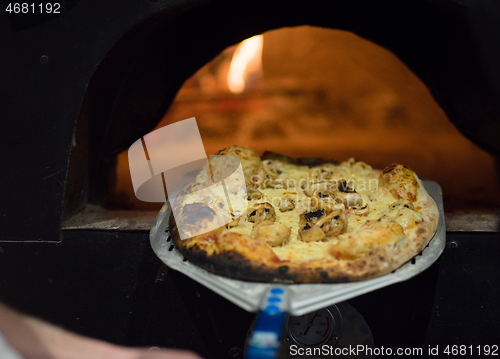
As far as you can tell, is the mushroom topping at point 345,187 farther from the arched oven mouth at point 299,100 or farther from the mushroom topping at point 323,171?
the arched oven mouth at point 299,100

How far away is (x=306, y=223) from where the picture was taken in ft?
4.34

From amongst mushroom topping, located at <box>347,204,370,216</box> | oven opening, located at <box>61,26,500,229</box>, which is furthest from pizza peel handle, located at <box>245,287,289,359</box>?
oven opening, located at <box>61,26,500,229</box>

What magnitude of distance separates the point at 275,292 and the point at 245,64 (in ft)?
4.71

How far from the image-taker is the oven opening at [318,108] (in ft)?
6.66

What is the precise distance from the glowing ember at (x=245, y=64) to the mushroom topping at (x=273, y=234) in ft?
3.51

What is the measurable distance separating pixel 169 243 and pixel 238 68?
45.2 inches

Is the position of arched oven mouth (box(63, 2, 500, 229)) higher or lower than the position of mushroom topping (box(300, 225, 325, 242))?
higher

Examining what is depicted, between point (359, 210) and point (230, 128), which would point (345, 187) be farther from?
point (230, 128)

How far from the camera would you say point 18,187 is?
5.20 feet

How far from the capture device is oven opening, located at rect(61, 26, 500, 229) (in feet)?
6.66

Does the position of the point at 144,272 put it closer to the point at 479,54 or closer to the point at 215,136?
the point at 215,136

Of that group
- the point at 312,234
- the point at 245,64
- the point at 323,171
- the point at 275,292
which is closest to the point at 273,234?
the point at 312,234

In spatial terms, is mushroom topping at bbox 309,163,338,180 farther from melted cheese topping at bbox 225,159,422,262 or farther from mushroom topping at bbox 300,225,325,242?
mushroom topping at bbox 300,225,325,242

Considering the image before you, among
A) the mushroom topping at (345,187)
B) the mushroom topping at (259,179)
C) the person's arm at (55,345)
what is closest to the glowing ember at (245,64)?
the mushroom topping at (259,179)
